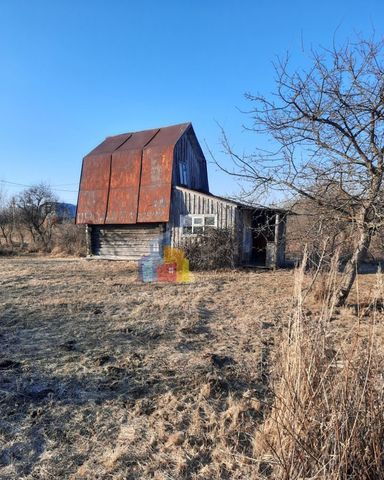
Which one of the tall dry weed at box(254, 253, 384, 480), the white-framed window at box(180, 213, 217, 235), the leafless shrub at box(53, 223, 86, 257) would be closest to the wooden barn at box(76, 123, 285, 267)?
the white-framed window at box(180, 213, 217, 235)

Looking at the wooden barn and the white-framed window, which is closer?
the white-framed window

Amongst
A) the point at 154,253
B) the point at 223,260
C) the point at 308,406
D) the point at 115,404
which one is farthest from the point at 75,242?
the point at 308,406

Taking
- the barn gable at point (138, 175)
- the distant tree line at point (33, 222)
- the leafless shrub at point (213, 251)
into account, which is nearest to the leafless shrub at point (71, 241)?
the distant tree line at point (33, 222)

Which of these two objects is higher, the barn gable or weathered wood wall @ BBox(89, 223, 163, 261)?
the barn gable

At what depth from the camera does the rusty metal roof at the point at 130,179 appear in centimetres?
1614

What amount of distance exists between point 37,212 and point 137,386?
2919 cm

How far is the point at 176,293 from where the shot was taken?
872 centimetres

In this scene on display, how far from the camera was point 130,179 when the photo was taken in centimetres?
1698

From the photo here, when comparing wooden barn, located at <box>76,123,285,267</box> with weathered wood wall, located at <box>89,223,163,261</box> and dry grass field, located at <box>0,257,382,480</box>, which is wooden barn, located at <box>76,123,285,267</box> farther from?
dry grass field, located at <box>0,257,382,480</box>

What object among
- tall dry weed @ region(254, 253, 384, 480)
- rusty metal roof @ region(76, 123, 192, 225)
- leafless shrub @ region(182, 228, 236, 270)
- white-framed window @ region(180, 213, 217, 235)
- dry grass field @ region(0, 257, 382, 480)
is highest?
rusty metal roof @ region(76, 123, 192, 225)

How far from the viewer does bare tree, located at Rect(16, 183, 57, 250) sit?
1149 inches

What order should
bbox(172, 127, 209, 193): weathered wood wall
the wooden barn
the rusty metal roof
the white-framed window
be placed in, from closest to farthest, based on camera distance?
the white-framed window < the wooden barn < the rusty metal roof < bbox(172, 127, 209, 193): weathered wood wall

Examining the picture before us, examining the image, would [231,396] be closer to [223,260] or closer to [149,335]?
[149,335]

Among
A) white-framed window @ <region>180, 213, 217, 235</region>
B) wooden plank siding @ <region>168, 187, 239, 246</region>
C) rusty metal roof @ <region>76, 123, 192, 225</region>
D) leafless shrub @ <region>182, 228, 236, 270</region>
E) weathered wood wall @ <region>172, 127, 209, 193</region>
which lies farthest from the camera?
weathered wood wall @ <region>172, 127, 209, 193</region>
